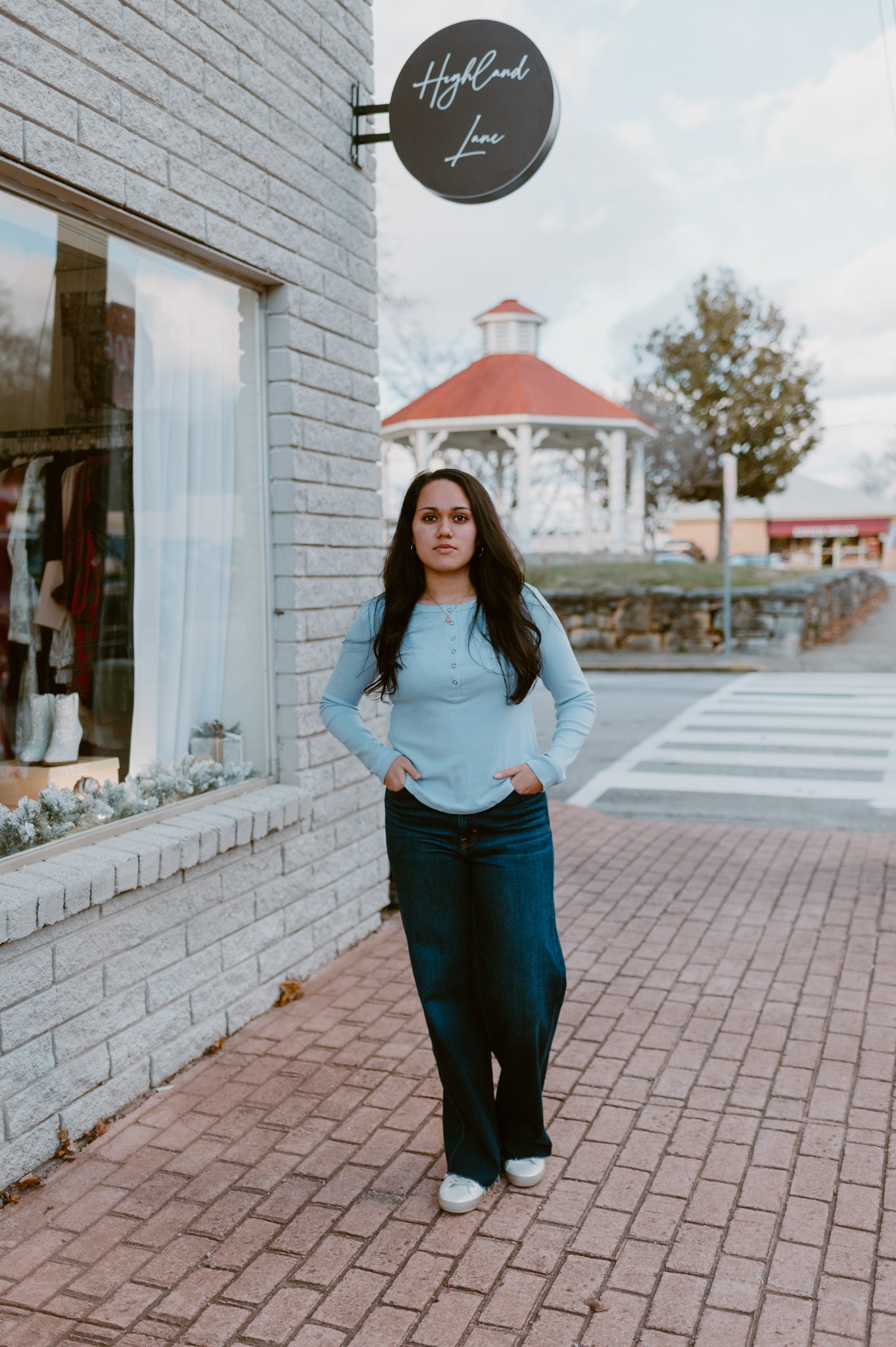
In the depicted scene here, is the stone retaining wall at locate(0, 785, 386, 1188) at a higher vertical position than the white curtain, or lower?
lower

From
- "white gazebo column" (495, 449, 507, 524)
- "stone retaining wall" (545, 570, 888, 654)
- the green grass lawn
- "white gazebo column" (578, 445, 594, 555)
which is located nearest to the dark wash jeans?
"stone retaining wall" (545, 570, 888, 654)

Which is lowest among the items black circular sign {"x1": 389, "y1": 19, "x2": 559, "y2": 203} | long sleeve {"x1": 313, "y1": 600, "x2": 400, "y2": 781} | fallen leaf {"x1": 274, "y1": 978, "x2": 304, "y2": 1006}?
fallen leaf {"x1": 274, "y1": 978, "x2": 304, "y2": 1006}

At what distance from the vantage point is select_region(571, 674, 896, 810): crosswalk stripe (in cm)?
931

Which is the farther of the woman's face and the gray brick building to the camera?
the gray brick building

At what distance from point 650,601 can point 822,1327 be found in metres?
18.1

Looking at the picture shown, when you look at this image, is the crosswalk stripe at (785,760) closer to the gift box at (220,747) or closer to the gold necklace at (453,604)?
the gift box at (220,747)

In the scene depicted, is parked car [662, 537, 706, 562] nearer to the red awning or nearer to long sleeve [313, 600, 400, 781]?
the red awning

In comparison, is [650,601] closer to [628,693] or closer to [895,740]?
[628,693]

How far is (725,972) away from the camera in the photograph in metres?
4.98

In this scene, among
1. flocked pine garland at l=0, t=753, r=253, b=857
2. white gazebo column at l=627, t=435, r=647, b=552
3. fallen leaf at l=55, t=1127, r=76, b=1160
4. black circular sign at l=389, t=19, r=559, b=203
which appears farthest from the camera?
white gazebo column at l=627, t=435, r=647, b=552

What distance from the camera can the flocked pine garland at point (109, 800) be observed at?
3.59m

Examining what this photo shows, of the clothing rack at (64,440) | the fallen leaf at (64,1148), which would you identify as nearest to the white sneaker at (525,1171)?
the fallen leaf at (64,1148)

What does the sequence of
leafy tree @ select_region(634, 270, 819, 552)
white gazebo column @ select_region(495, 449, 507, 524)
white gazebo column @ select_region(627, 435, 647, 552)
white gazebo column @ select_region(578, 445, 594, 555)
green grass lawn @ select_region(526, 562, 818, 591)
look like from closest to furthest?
green grass lawn @ select_region(526, 562, 818, 591) → white gazebo column @ select_region(578, 445, 594, 555) → white gazebo column @ select_region(627, 435, 647, 552) → white gazebo column @ select_region(495, 449, 507, 524) → leafy tree @ select_region(634, 270, 819, 552)

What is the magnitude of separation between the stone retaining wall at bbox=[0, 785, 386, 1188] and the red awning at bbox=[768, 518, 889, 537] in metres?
57.0
